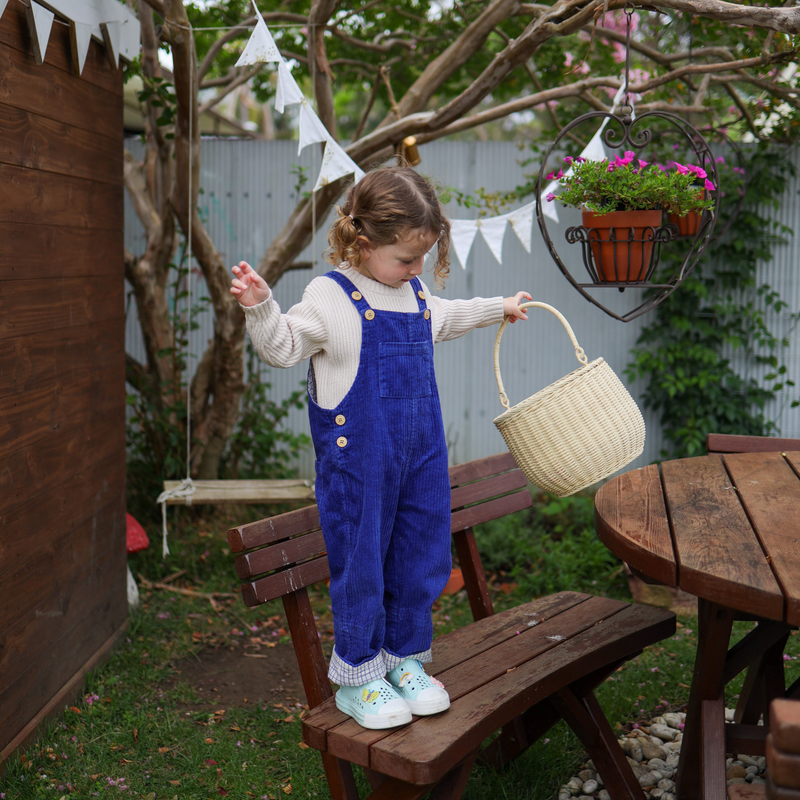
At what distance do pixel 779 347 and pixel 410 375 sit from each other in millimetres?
3977

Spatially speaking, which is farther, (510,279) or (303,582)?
(510,279)

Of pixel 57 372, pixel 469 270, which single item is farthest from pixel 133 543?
pixel 469 270

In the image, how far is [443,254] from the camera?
1.98 meters

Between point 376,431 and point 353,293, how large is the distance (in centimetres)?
31

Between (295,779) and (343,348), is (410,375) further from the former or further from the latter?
(295,779)

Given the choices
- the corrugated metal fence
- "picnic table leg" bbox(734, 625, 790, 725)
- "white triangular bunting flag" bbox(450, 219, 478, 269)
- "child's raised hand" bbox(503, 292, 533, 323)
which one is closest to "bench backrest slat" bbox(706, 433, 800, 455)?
"picnic table leg" bbox(734, 625, 790, 725)

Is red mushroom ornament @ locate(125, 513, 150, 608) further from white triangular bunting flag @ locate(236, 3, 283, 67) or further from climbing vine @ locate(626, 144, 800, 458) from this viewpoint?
climbing vine @ locate(626, 144, 800, 458)

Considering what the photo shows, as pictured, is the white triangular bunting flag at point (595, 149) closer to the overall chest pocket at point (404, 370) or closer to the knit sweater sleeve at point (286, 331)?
the overall chest pocket at point (404, 370)

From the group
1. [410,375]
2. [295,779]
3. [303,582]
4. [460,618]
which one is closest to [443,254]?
[410,375]

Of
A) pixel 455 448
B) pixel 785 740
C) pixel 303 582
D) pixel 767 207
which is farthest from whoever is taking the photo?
pixel 455 448

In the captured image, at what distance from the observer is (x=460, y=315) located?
6.73 ft

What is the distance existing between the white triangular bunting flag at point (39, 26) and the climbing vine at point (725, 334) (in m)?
3.57

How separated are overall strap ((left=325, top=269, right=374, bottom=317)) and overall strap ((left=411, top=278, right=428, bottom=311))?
15cm

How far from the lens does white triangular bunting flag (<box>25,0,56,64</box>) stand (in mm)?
2180
